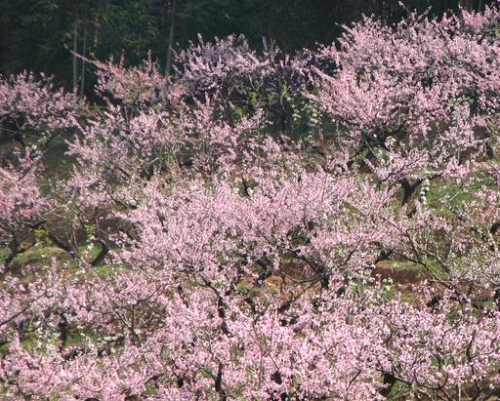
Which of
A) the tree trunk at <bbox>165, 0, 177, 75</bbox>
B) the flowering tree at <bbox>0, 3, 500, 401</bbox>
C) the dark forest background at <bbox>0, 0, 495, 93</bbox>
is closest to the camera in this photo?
the flowering tree at <bbox>0, 3, 500, 401</bbox>

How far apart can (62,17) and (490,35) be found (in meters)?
29.0

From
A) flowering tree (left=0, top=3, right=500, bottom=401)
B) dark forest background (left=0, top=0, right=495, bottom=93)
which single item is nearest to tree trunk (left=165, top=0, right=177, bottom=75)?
dark forest background (left=0, top=0, right=495, bottom=93)

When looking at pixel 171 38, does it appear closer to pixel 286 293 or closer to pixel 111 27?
pixel 111 27

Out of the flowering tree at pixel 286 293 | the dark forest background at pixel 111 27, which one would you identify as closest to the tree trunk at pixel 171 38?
the dark forest background at pixel 111 27

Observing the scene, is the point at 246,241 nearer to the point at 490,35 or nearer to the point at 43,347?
the point at 43,347

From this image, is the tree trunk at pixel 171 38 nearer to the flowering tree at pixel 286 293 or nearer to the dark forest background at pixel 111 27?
the dark forest background at pixel 111 27

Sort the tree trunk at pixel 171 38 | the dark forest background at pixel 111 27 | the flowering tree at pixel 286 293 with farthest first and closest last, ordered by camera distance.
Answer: the dark forest background at pixel 111 27
the tree trunk at pixel 171 38
the flowering tree at pixel 286 293

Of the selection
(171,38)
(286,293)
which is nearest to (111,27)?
(171,38)

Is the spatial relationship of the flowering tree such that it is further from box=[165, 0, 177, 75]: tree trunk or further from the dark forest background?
the dark forest background

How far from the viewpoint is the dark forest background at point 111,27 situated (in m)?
45.6

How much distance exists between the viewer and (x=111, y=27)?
5009 centimetres

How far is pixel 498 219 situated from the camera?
21016mm

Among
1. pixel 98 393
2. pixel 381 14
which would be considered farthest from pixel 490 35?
pixel 98 393

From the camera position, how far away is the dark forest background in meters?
45.6
